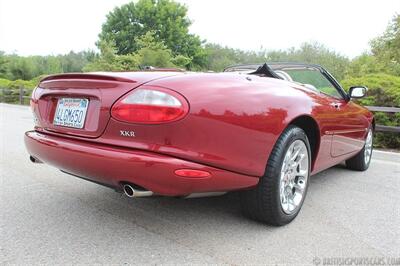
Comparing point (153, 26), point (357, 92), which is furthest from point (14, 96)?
point (153, 26)

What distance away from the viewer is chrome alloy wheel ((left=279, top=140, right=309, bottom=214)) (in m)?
2.86

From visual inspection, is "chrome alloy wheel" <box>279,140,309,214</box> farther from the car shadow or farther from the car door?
the car door

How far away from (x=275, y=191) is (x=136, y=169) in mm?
996

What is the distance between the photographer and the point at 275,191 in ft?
8.75

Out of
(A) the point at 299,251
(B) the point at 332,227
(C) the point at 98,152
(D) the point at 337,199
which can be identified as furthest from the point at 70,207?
(D) the point at 337,199

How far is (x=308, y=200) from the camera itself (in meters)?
3.52

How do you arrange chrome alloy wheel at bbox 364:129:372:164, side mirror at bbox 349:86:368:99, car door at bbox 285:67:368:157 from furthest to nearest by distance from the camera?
chrome alloy wheel at bbox 364:129:372:164 → side mirror at bbox 349:86:368:99 → car door at bbox 285:67:368:157

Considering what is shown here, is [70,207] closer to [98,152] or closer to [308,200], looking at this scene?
[98,152]

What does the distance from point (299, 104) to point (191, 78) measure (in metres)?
0.94

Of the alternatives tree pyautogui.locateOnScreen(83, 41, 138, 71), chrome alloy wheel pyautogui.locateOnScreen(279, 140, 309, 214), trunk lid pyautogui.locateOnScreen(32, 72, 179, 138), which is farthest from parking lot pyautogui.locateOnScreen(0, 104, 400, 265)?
tree pyautogui.locateOnScreen(83, 41, 138, 71)

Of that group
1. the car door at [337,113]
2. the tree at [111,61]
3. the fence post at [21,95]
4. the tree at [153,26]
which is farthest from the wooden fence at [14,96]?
the car door at [337,113]

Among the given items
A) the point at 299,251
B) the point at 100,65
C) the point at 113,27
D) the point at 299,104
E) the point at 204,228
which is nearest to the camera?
the point at 299,251

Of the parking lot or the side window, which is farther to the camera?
the side window

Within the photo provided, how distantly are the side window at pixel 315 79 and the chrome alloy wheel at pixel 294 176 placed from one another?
118 centimetres
